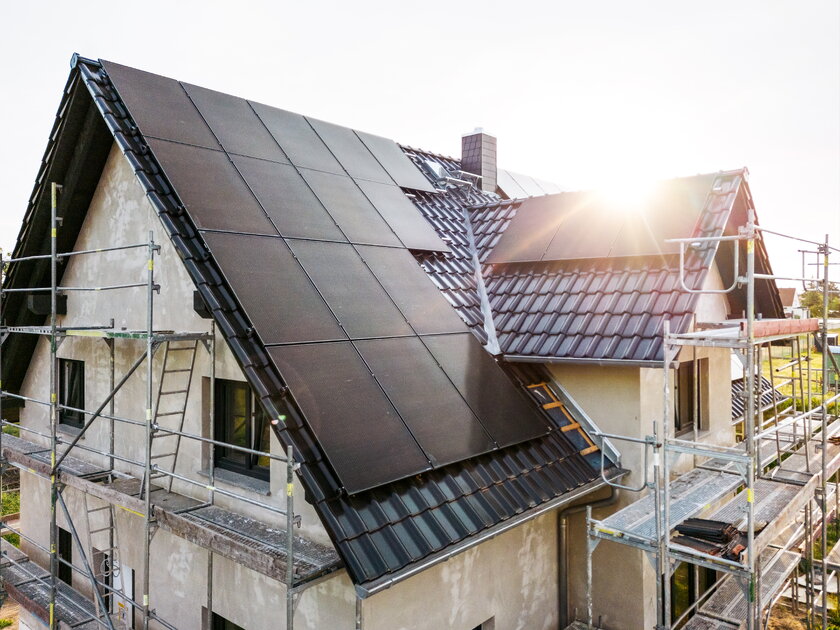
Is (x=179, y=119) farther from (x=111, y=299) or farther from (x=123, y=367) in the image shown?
(x=123, y=367)

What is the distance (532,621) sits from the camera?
25.3ft

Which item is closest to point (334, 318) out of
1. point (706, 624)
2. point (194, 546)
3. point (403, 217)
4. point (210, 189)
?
point (210, 189)

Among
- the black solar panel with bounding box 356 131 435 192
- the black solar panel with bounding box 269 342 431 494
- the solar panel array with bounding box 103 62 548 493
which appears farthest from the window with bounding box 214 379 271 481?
the black solar panel with bounding box 356 131 435 192

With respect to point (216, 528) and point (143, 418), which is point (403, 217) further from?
point (216, 528)

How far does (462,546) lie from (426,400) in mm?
1648

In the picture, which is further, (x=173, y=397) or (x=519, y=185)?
(x=519, y=185)

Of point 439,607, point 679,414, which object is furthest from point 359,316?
point 679,414

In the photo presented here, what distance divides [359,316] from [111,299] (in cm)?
419

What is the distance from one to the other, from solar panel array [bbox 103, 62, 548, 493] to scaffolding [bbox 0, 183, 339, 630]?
84 centimetres

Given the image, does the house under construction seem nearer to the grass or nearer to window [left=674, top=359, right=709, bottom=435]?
window [left=674, top=359, right=709, bottom=435]

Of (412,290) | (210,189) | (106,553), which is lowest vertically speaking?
(106,553)

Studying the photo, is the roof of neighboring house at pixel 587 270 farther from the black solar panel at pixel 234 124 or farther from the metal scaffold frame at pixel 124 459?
the metal scaffold frame at pixel 124 459

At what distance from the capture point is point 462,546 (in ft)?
18.1

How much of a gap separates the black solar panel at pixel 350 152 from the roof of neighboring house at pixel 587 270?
101 centimetres
